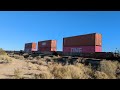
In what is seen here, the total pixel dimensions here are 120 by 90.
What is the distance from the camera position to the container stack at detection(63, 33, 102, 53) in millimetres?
31734

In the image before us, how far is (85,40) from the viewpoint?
33.4 meters

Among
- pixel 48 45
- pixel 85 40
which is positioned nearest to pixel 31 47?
pixel 48 45

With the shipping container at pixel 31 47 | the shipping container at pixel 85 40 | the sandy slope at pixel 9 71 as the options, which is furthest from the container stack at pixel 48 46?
the sandy slope at pixel 9 71

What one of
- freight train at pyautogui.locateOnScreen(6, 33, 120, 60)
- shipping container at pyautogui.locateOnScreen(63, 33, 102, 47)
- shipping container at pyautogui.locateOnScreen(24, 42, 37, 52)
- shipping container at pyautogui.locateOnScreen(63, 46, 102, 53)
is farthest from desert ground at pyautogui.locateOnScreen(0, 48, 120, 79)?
shipping container at pyautogui.locateOnScreen(24, 42, 37, 52)

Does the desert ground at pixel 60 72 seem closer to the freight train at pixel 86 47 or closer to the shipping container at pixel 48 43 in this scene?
the freight train at pixel 86 47

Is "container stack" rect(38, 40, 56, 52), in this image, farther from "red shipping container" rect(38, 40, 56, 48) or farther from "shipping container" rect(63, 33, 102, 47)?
"shipping container" rect(63, 33, 102, 47)

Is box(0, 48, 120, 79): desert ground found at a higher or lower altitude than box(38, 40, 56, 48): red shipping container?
lower

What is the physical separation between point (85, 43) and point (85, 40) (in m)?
0.63
